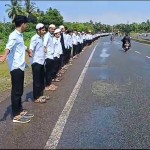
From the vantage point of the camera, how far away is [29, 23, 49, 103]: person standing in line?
8457 mm

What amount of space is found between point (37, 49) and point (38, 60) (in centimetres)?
26

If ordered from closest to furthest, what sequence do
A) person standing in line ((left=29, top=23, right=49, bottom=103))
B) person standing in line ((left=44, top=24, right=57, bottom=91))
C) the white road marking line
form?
the white road marking line < person standing in line ((left=29, top=23, right=49, bottom=103)) < person standing in line ((left=44, top=24, right=57, bottom=91))

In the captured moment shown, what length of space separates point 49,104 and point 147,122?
2550 millimetres

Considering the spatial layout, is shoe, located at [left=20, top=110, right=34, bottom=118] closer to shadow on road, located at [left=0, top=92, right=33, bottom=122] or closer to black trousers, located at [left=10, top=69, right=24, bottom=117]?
black trousers, located at [left=10, top=69, right=24, bottom=117]

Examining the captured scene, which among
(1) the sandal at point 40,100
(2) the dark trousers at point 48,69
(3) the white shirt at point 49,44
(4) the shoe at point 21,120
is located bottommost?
(1) the sandal at point 40,100

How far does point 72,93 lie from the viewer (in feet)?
32.1

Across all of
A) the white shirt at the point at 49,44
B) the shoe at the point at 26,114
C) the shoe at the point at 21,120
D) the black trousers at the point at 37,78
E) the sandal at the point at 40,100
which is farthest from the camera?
the white shirt at the point at 49,44

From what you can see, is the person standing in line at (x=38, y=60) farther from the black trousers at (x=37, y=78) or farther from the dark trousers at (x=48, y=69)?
the dark trousers at (x=48, y=69)

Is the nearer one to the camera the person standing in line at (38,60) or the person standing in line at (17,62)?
the person standing in line at (17,62)

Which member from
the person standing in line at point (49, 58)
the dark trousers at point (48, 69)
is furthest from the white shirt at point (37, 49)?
the dark trousers at point (48, 69)

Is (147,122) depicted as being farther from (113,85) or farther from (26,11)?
(26,11)

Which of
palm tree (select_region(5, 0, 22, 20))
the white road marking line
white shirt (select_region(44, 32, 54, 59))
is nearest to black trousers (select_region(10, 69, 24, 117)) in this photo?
the white road marking line

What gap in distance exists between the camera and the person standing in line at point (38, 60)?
8.46 m

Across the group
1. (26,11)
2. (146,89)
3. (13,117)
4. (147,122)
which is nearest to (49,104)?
(13,117)
